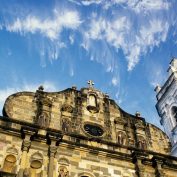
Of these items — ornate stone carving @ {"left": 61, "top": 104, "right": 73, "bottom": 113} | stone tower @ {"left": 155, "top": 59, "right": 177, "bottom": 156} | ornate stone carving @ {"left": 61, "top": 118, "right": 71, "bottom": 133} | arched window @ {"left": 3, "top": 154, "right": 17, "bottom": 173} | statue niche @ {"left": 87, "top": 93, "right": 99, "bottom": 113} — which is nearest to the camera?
arched window @ {"left": 3, "top": 154, "right": 17, "bottom": 173}

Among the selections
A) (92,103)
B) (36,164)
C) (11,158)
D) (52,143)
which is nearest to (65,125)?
(52,143)

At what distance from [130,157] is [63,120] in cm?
385

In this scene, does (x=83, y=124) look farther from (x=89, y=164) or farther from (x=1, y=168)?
(x=1, y=168)

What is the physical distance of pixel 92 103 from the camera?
20.8 meters

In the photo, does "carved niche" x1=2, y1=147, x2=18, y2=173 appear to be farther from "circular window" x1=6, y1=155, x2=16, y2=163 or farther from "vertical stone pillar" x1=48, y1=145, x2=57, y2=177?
"vertical stone pillar" x1=48, y1=145, x2=57, y2=177

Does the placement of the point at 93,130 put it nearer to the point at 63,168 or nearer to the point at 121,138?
the point at 121,138

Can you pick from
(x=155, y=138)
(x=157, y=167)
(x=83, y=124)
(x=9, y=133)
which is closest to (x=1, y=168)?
(x=9, y=133)

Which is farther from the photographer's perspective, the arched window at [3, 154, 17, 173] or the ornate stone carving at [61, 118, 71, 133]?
the ornate stone carving at [61, 118, 71, 133]

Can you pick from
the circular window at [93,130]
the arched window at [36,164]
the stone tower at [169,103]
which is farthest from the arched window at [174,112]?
the arched window at [36,164]

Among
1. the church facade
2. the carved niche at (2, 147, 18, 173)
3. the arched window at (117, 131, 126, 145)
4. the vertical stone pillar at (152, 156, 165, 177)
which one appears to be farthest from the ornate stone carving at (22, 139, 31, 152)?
the vertical stone pillar at (152, 156, 165, 177)

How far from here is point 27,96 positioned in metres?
19.4

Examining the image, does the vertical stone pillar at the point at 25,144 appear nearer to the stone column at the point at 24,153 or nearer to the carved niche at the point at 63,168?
the stone column at the point at 24,153

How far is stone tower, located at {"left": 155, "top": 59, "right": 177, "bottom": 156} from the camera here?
33066 millimetres

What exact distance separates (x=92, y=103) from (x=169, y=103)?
15038mm
